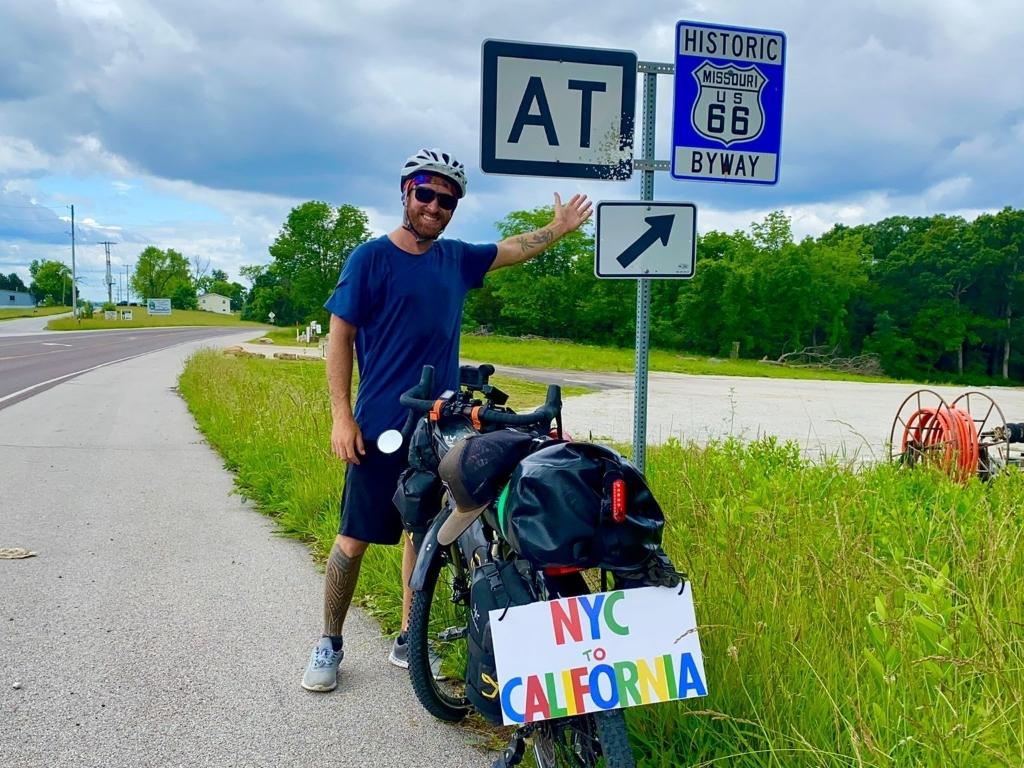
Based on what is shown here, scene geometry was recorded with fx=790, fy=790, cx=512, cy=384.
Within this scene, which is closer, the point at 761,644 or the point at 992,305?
the point at 761,644

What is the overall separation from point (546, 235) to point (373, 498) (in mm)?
1420

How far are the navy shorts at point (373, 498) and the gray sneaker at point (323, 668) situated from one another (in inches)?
20.2

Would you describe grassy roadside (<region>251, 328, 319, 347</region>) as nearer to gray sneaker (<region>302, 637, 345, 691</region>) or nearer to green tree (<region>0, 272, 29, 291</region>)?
gray sneaker (<region>302, 637, 345, 691</region>)

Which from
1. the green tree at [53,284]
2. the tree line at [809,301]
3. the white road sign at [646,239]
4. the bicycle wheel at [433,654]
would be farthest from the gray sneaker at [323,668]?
the green tree at [53,284]

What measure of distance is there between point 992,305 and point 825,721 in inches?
2871

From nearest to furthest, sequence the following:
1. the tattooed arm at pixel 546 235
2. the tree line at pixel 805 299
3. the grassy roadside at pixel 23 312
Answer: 1. the tattooed arm at pixel 546 235
2. the tree line at pixel 805 299
3. the grassy roadside at pixel 23 312

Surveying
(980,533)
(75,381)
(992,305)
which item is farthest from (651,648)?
(992,305)

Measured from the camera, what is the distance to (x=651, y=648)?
1.88 metres

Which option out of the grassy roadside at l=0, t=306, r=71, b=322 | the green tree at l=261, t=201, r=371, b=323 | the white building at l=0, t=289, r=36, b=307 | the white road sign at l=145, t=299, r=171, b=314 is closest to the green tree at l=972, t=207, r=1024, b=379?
the green tree at l=261, t=201, r=371, b=323

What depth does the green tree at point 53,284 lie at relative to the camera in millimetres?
149750

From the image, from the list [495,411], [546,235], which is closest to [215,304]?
[546,235]

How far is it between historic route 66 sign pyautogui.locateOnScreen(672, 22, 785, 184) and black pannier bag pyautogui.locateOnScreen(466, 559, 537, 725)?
2390 millimetres

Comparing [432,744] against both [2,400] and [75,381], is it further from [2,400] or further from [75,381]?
[75,381]

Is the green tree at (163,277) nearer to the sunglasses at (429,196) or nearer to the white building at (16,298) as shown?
the white building at (16,298)
